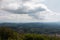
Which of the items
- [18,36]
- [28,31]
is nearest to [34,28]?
[28,31]

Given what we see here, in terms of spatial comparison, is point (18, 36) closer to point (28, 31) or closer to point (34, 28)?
point (28, 31)

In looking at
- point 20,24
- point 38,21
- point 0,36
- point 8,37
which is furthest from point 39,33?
point 0,36

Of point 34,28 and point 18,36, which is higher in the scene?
point 34,28

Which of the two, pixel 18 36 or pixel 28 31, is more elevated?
pixel 28 31

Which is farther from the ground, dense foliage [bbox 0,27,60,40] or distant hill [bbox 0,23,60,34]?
distant hill [bbox 0,23,60,34]

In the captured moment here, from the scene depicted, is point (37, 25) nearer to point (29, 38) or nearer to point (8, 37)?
point (29, 38)

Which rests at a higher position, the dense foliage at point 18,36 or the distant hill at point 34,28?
the distant hill at point 34,28

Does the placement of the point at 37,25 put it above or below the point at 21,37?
above

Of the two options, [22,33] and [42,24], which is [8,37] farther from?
[42,24]

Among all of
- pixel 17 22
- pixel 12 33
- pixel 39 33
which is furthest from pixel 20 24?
pixel 39 33
